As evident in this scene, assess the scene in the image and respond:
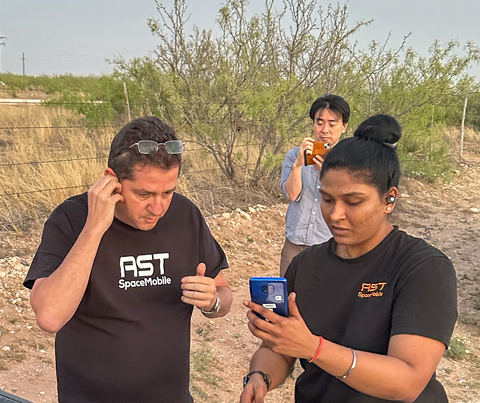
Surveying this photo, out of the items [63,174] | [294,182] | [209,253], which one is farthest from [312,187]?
[63,174]

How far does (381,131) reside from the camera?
5.39 ft

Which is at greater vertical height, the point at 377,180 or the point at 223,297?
the point at 377,180

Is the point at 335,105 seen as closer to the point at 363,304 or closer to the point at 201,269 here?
the point at 201,269

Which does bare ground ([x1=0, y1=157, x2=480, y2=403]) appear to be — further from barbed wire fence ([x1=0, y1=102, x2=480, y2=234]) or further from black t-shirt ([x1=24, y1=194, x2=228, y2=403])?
black t-shirt ([x1=24, y1=194, x2=228, y2=403])

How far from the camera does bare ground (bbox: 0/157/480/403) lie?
139 inches

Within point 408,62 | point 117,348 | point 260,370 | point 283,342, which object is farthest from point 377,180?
point 408,62

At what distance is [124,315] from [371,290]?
0.89 m

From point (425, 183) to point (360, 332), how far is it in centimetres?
1035

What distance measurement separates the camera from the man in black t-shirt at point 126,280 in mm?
1699

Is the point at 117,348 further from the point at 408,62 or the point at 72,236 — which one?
the point at 408,62

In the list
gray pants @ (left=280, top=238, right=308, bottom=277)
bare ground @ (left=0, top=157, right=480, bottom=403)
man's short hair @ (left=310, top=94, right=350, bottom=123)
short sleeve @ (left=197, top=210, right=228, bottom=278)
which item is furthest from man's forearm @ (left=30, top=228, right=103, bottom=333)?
man's short hair @ (left=310, top=94, right=350, bottom=123)

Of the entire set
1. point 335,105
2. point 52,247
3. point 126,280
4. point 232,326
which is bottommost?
point 232,326

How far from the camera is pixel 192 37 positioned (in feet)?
25.6

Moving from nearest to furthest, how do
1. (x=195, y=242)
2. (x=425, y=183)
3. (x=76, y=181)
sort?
(x=195, y=242) < (x=76, y=181) < (x=425, y=183)
